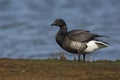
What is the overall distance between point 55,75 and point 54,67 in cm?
140

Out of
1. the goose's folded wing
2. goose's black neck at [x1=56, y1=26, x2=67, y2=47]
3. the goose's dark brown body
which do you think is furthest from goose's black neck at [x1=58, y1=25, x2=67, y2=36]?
the goose's folded wing

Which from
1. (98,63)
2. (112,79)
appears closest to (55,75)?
(112,79)

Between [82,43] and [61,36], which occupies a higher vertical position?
[61,36]

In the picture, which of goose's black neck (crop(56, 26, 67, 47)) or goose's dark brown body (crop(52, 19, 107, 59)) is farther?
goose's black neck (crop(56, 26, 67, 47))

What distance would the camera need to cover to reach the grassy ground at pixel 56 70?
59.4 ft

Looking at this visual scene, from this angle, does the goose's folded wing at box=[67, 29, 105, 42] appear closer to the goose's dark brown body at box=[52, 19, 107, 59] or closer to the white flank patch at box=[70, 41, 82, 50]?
the goose's dark brown body at box=[52, 19, 107, 59]

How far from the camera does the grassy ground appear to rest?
713 inches

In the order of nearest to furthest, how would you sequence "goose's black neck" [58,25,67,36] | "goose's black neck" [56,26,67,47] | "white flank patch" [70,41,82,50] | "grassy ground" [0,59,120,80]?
1. "grassy ground" [0,59,120,80]
2. "white flank patch" [70,41,82,50]
3. "goose's black neck" [56,26,67,47]
4. "goose's black neck" [58,25,67,36]

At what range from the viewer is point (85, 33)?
2247 centimetres

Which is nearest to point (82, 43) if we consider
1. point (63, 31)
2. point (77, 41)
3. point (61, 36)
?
point (77, 41)

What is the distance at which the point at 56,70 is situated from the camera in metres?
19.3

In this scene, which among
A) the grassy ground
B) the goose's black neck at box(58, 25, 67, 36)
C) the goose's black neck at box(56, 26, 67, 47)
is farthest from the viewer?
the goose's black neck at box(58, 25, 67, 36)

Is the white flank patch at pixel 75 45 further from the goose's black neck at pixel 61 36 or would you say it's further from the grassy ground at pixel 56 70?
the grassy ground at pixel 56 70

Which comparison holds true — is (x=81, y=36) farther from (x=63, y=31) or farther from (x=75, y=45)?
(x=63, y=31)
